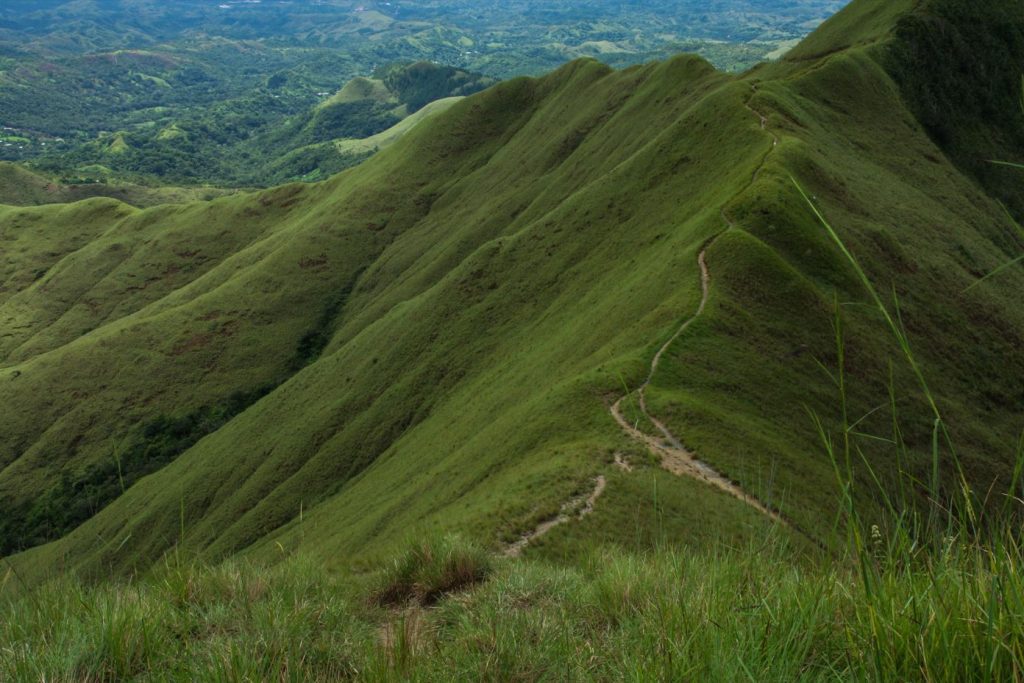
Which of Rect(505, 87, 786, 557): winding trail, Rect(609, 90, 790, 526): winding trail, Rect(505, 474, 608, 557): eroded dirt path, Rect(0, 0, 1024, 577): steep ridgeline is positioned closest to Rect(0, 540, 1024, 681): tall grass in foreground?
Rect(0, 0, 1024, 577): steep ridgeline

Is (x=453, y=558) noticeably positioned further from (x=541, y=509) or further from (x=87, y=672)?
(x=541, y=509)

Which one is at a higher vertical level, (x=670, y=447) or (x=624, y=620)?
(x=624, y=620)

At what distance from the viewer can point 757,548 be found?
614 cm

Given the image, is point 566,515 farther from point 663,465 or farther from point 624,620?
point 624,620

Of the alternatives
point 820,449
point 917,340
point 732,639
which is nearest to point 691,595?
point 732,639

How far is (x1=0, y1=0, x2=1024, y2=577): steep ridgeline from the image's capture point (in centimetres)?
3462

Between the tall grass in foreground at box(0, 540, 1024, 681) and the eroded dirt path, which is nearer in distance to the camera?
the tall grass in foreground at box(0, 540, 1024, 681)

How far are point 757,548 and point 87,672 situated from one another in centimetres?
592

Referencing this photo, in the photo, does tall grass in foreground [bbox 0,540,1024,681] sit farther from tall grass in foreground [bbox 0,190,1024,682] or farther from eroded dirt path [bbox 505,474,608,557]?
eroded dirt path [bbox 505,474,608,557]

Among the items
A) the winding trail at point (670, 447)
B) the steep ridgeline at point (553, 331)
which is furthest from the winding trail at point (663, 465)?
the steep ridgeline at point (553, 331)

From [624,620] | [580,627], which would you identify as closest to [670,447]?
[580,627]

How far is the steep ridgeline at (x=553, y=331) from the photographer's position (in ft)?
114

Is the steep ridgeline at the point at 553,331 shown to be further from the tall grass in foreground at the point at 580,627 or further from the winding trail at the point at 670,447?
the tall grass in foreground at the point at 580,627

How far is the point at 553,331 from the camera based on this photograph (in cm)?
6531
